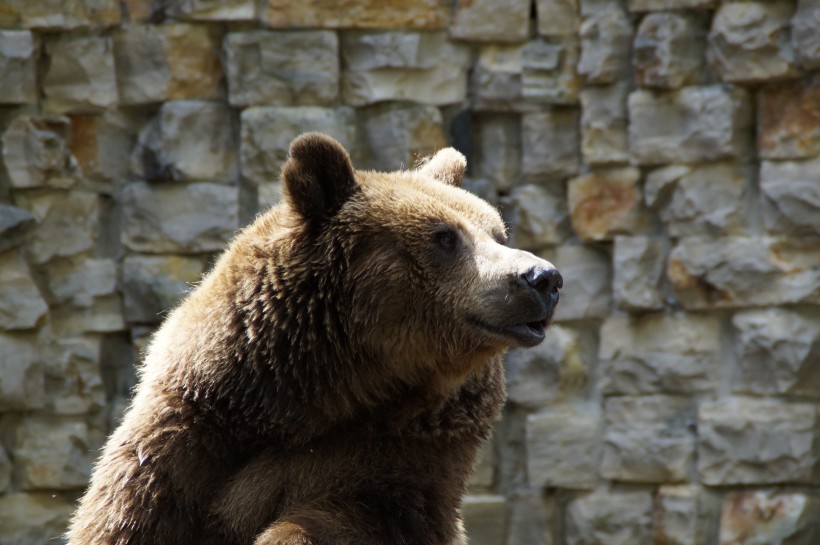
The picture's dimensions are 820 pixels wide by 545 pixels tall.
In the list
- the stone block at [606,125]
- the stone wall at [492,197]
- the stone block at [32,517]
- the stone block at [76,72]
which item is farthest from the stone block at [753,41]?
the stone block at [32,517]

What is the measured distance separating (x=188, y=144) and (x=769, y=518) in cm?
333

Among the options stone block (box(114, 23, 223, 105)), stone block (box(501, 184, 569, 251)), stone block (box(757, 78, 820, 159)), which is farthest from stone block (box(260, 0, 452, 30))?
stone block (box(757, 78, 820, 159))

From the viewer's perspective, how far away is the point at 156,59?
5.65 m

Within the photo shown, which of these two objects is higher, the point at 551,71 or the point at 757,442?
the point at 551,71

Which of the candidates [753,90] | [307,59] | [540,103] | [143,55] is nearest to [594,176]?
[540,103]

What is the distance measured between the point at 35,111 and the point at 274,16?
1.27m

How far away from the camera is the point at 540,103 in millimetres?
5707

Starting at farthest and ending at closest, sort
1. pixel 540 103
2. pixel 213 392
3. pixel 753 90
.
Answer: pixel 540 103, pixel 753 90, pixel 213 392

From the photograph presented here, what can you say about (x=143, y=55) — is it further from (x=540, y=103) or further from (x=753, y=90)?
(x=753, y=90)

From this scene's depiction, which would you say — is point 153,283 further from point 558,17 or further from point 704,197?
point 704,197

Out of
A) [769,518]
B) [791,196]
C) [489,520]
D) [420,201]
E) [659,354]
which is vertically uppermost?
[420,201]

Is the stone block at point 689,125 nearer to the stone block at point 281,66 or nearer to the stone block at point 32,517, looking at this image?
the stone block at point 281,66

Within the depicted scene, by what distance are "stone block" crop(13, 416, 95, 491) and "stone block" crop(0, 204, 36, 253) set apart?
87cm

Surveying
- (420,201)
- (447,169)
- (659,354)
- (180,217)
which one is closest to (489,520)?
(659,354)
